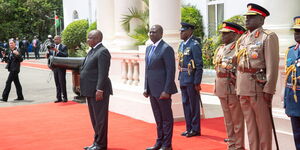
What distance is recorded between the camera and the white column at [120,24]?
10.7 m

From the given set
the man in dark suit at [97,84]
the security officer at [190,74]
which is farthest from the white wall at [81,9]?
the man in dark suit at [97,84]

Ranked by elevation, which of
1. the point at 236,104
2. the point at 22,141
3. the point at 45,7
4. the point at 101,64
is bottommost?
the point at 22,141

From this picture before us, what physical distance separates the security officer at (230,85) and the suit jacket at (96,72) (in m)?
1.65

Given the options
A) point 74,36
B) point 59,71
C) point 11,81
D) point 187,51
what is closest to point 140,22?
point 59,71

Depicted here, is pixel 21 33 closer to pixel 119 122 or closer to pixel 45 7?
pixel 45 7

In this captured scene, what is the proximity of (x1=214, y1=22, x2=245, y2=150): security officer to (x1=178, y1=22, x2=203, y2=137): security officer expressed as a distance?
1306 mm

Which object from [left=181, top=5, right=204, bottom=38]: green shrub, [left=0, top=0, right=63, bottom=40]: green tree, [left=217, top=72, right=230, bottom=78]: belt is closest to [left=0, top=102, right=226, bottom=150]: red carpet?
[left=217, top=72, right=230, bottom=78]: belt

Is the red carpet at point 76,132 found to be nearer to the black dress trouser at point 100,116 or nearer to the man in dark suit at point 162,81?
the black dress trouser at point 100,116

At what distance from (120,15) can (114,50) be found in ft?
2.90

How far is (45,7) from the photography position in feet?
156

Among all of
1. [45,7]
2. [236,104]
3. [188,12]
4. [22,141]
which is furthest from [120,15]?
[45,7]

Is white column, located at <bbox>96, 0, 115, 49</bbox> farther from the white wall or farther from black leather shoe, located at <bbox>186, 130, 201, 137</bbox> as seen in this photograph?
the white wall

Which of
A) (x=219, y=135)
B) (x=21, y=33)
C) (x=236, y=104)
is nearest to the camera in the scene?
(x=236, y=104)

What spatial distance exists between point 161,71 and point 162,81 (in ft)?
0.48
